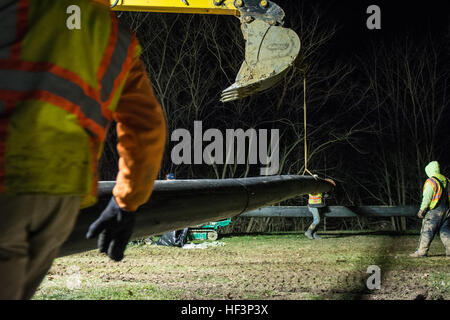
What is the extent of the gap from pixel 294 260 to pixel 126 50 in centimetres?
785

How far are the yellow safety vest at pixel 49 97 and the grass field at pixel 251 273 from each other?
15.9ft

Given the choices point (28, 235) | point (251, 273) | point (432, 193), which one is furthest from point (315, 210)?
point (28, 235)

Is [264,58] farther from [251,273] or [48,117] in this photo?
[48,117]

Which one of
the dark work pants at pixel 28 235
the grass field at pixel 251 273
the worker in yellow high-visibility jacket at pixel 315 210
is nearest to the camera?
the dark work pants at pixel 28 235

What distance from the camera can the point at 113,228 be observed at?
Result: 5.80ft

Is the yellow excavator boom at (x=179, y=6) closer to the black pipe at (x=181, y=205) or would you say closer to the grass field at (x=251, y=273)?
the black pipe at (x=181, y=205)

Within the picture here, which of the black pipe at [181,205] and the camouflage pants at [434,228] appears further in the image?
the camouflage pants at [434,228]

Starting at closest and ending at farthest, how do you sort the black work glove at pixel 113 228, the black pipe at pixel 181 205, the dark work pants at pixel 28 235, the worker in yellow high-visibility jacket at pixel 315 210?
1. the dark work pants at pixel 28 235
2. the black work glove at pixel 113 228
3. the black pipe at pixel 181 205
4. the worker in yellow high-visibility jacket at pixel 315 210

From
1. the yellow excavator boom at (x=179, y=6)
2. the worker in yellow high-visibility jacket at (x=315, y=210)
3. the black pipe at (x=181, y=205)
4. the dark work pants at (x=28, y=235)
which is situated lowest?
the worker in yellow high-visibility jacket at (x=315, y=210)

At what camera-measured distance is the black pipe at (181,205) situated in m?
1.90

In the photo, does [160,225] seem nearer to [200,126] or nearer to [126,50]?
[126,50]

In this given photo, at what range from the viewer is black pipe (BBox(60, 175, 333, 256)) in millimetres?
1896

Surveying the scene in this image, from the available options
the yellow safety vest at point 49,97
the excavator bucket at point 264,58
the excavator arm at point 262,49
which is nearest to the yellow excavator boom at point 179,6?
the excavator arm at point 262,49

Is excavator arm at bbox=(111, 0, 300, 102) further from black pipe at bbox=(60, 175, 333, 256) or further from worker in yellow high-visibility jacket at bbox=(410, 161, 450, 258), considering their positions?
worker in yellow high-visibility jacket at bbox=(410, 161, 450, 258)
